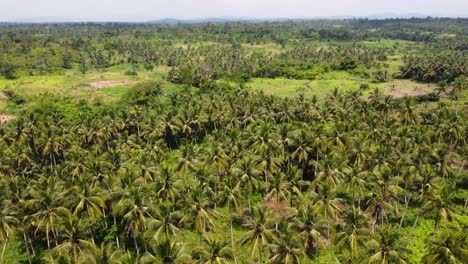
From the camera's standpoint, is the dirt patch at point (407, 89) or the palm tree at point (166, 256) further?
the dirt patch at point (407, 89)

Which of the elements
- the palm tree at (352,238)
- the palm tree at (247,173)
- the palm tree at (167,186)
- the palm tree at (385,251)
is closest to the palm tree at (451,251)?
the palm tree at (385,251)

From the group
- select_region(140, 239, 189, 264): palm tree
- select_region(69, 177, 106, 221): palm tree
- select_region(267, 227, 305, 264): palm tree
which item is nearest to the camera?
select_region(140, 239, 189, 264): palm tree

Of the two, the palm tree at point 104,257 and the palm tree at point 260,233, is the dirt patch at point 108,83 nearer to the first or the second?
the palm tree at point 260,233

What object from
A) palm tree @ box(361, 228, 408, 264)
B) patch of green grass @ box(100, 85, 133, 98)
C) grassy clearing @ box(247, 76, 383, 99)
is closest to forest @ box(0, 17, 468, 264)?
palm tree @ box(361, 228, 408, 264)

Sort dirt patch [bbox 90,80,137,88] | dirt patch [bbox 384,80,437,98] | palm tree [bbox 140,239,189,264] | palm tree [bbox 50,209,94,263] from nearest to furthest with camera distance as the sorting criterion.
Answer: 1. palm tree [bbox 140,239,189,264]
2. palm tree [bbox 50,209,94,263]
3. dirt patch [bbox 384,80,437,98]
4. dirt patch [bbox 90,80,137,88]

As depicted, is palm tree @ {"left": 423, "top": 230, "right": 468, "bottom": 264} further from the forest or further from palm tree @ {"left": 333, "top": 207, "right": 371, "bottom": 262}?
palm tree @ {"left": 333, "top": 207, "right": 371, "bottom": 262}

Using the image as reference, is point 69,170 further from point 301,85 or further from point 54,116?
point 301,85
